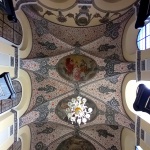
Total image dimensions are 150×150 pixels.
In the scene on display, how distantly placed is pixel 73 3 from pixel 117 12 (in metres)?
1.85

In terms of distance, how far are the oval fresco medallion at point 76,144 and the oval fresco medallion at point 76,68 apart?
327 cm

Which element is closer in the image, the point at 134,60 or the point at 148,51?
the point at 148,51

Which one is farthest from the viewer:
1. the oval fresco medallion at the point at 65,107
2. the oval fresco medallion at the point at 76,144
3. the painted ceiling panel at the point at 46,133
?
the oval fresco medallion at the point at 76,144

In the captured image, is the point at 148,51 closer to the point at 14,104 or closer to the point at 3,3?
the point at 3,3

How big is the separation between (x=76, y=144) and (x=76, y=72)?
3960mm

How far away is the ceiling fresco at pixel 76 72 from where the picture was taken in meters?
11.1

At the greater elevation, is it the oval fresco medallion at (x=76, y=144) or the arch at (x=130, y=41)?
the arch at (x=130, y=41)

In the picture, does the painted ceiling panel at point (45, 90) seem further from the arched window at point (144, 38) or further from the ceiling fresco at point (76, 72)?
the arched window at point (144, 38)

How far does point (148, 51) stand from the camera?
869 cm

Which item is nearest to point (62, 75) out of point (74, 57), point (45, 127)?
point (74, 57)

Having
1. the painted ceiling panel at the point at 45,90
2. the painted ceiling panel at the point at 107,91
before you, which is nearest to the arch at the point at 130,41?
the painted ceiling panel at the point at 107,91

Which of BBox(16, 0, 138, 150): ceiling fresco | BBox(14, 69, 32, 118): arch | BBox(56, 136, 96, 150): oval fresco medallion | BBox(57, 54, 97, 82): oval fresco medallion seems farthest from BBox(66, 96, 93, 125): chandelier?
BBox(14, 69, 32, 118): arch

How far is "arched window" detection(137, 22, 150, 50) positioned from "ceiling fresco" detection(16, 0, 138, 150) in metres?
0.80

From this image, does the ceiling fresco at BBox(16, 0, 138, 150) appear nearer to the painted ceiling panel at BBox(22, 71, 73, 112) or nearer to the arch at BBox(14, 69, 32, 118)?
the painted ceiling panel at BBox(22, 71, 73, 112)
